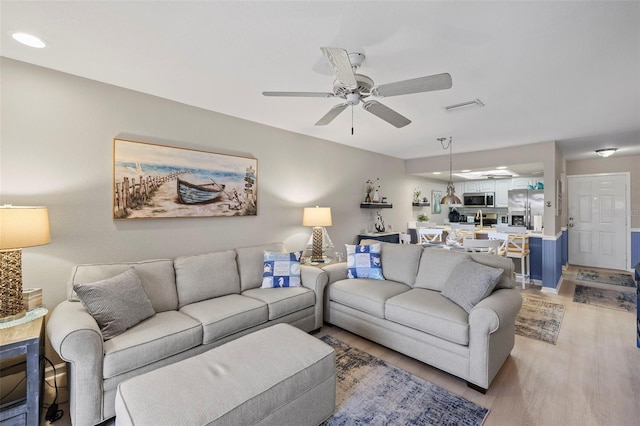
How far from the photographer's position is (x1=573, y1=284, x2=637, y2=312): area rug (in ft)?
12.7

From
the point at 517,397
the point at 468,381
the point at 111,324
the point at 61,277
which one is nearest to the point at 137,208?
the point at 61,277

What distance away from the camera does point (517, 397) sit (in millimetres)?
2061

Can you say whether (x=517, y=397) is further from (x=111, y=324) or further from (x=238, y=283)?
(x=111, y=324)

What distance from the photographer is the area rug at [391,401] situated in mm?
1854

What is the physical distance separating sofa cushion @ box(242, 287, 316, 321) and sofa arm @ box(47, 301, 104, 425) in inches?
49.3

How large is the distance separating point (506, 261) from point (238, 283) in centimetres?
262

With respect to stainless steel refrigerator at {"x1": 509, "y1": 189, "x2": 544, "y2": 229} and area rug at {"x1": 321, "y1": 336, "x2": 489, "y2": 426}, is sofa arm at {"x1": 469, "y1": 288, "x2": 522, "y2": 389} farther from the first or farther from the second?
stainless steel refrigerator at {"x1": 509, "y1": 189, "x2": 544, "y2": 229}

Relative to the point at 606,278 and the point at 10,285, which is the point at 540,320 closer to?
the point at 606,278

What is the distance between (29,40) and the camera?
189 cm

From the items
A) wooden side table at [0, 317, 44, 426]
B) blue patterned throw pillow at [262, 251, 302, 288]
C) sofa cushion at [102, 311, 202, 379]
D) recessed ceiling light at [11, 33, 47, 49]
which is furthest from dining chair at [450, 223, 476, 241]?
recessed ceiling light at [11, 33, 47, 49]

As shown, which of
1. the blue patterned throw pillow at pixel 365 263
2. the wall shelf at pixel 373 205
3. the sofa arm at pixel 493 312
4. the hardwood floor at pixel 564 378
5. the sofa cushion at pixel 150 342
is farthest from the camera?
the wall shelf at pixel 373 205

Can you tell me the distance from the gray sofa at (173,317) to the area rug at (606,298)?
12.9 feet

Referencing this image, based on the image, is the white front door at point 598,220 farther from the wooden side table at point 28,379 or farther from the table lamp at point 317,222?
the wooden side table at point 28,379

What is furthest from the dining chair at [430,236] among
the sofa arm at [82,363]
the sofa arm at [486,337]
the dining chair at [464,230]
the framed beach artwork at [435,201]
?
the sofa arm at [82,363]
